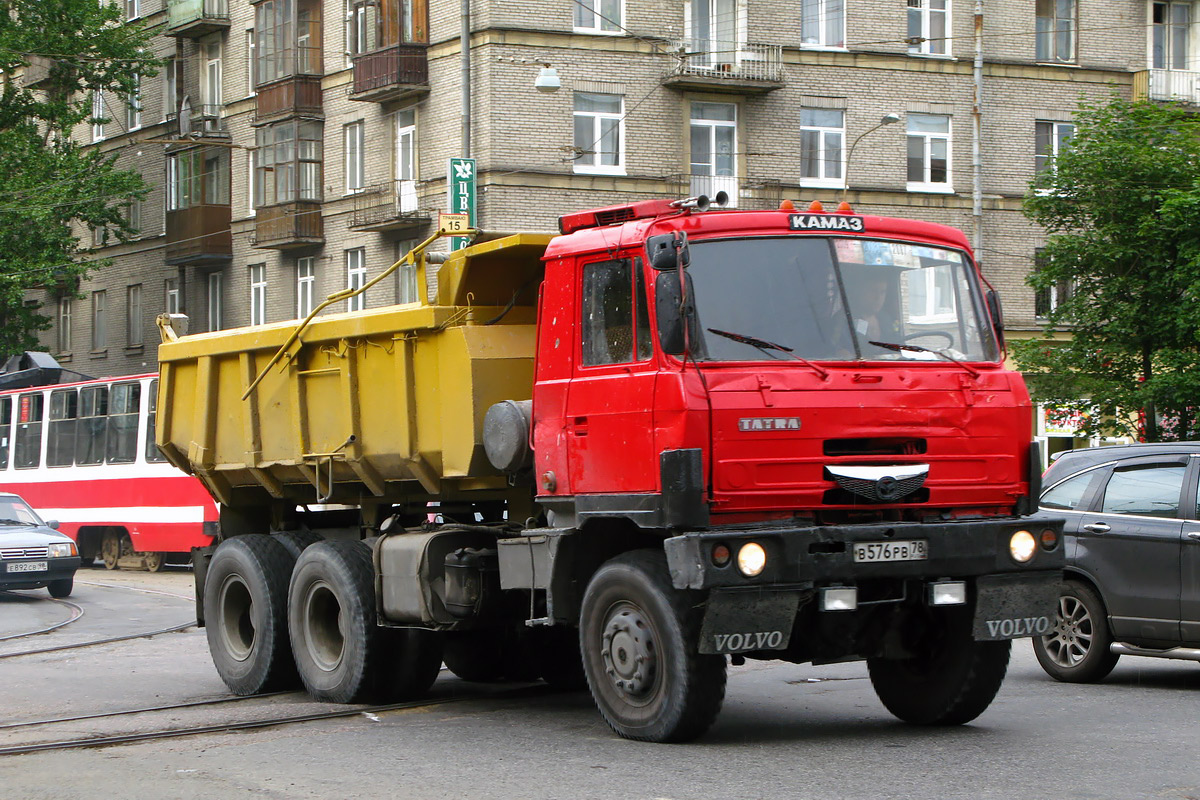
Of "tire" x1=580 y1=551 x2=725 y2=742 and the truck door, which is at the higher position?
the truck door

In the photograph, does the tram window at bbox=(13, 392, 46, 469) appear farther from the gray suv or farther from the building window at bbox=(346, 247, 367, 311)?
the gray suv

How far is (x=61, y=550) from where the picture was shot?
2339 cm

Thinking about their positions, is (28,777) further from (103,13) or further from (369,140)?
(103,13)

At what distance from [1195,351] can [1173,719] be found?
16.4 m

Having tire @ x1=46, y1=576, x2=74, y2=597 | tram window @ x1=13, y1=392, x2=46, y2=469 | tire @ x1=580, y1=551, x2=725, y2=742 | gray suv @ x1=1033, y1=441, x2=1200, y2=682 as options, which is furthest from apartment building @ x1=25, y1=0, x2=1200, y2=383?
tire @ x1=580, y1=551, x2=725, y2=742

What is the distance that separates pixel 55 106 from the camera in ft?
155

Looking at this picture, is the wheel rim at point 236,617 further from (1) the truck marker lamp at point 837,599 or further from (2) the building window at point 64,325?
(2) the building window at point 64,325

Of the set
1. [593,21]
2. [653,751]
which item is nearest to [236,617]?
[653,751]

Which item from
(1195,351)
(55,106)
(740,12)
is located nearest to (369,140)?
(740,12)

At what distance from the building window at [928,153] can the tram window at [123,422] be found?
18.1m

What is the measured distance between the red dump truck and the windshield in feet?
0.04

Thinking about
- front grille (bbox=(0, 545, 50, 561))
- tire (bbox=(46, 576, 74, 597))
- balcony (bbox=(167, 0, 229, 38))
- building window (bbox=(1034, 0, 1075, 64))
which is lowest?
tire (bbox=(46, 576, 74, 597))

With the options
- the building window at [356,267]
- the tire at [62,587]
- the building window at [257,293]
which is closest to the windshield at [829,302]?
the tire at [62,587]

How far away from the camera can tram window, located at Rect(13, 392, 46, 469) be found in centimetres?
3344
